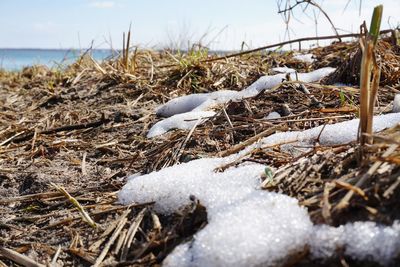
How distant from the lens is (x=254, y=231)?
90cm

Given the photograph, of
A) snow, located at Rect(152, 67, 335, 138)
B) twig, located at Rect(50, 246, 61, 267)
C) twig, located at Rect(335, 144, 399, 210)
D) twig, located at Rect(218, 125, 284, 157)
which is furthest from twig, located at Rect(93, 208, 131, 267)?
snow, located at Rect(152, 67, 335, 138)

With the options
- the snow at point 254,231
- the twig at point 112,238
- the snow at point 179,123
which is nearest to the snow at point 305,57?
the snow at point 179,123

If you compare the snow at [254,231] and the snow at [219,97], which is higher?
the snow at [219,97]

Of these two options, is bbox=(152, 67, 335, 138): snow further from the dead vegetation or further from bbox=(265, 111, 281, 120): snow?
bbox=(265, 111, 281, 120): snow

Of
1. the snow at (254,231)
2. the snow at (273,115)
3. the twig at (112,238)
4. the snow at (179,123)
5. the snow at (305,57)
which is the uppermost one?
the snow at (305,57)

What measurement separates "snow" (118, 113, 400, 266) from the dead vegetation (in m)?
0.03

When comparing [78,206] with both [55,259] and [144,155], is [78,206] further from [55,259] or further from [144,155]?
[144,155]

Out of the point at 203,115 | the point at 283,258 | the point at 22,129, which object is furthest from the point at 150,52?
the point at 283,258

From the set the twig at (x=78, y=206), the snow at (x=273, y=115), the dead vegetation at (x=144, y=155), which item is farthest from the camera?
the snow at (x=273, y=115)

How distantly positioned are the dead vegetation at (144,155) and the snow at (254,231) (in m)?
0.03

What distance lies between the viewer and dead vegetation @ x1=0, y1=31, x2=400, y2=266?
983 mm

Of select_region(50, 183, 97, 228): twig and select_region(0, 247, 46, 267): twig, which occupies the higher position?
select_region(50, 183, 97, 228): twig

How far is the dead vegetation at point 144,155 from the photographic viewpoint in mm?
983

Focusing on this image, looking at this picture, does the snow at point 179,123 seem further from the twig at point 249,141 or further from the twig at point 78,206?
the twig at point 78,206
